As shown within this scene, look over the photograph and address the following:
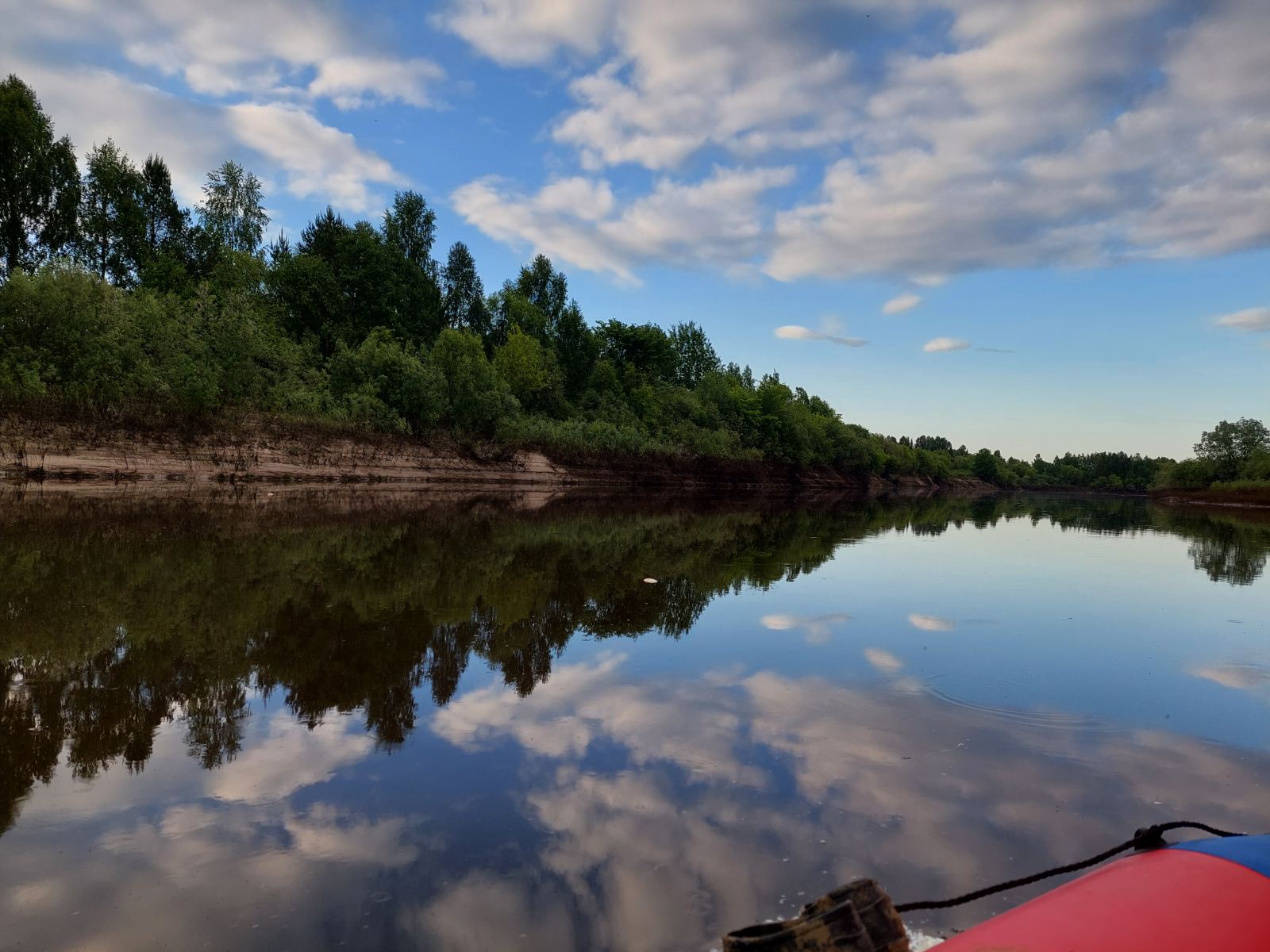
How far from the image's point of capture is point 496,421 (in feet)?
152

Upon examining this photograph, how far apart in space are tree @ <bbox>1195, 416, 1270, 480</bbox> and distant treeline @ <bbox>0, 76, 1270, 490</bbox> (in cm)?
6929

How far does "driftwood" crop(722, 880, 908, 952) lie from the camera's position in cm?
207

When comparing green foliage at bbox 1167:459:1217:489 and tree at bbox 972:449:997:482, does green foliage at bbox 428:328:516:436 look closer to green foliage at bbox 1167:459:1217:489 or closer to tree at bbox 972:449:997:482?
green foliage at bbox 1167:459:1217:489

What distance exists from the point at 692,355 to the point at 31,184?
69942 millimetres

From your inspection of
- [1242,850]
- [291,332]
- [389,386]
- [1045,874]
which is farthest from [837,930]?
[291,332]

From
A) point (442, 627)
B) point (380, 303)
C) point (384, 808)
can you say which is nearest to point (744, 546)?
point (442, 627)

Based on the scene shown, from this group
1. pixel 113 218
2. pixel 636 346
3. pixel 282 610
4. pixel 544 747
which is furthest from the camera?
pixel 636 346

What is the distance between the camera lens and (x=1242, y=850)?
261 centimetres

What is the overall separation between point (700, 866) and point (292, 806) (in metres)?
2.31

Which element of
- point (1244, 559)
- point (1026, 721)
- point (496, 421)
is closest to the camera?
point (1026, 721)

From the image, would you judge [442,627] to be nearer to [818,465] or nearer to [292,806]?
[292,806]

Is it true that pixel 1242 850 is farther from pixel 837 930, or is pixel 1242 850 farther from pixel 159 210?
pixel 159 210

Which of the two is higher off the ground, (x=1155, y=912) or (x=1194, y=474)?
(x=1194, y=474)

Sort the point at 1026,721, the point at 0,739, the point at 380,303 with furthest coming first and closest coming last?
the point at 380,303, the point at 1026,721, the point at 0,739
